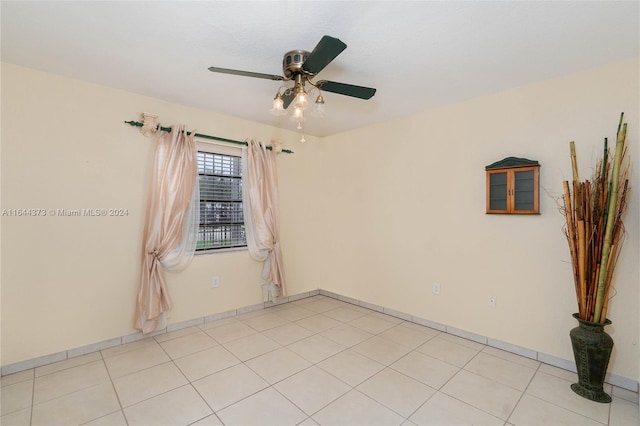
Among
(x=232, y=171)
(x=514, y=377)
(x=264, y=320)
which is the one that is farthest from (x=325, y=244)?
(x=514, y=377)

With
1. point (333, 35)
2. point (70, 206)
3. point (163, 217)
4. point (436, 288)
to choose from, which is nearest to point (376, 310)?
point (436, 288)

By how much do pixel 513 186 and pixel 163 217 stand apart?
3.22 m

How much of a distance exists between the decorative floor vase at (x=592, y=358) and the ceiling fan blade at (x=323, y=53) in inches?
94.9

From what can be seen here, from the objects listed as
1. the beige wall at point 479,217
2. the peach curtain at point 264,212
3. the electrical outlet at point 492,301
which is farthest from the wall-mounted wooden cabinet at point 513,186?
the peach curtain at point 264,212

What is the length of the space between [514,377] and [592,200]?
1.40 metres

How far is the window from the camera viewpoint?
323cm

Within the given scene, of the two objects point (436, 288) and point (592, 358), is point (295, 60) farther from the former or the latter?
point (592, 358)

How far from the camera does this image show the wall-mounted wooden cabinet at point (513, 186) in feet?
7.97

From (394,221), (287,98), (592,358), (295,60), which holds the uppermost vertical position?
(295,60)

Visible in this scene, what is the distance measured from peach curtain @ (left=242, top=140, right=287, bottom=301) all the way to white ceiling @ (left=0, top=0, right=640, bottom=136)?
998 mm

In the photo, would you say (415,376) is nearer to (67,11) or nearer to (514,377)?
(514,377)

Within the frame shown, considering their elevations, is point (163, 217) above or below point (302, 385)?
above

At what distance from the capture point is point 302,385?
2109 millimetres

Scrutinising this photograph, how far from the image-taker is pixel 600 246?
1.98 m
